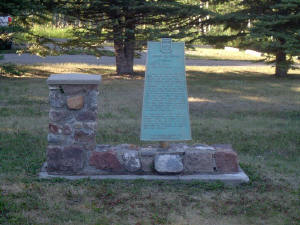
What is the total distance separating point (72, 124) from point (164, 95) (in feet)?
3.95

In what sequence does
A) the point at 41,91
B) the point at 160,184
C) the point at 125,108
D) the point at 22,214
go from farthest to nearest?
the point at 41,91
the point at 125,108
the point at 160,184
the point at 22,214

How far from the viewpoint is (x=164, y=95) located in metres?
5.90

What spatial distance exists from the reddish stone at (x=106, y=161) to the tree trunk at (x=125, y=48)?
987 cm

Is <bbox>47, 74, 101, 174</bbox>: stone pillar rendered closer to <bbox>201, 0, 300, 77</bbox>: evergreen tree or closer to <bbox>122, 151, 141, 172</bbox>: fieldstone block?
<bbox>122, 151, 141, 172</bbox>: fieldstone block

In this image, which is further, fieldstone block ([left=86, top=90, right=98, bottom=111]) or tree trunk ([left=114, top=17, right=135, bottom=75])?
tree trunk ([left=114, top=17, right=135, bottom=75])

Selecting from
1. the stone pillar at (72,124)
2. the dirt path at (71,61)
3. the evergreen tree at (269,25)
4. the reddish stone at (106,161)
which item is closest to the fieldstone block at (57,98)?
the stone pillar at (72,124)

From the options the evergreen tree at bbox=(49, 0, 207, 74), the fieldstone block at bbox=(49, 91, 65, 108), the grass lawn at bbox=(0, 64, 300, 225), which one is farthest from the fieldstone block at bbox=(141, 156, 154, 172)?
the evergreen tree at bbox=(49, 0, 207, 74)

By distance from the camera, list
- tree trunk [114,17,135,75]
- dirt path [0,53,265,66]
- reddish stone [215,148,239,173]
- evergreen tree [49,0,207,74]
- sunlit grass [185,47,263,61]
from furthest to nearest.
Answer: sunlit grass [185,47,263,61], dirt path [0,53,265,66], tree trunk [114,17,135,75], evergreen tree [49,0,207,74], reddish stone [215,148,239,173]

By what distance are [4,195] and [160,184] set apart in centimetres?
176

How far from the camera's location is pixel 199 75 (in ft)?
59.9

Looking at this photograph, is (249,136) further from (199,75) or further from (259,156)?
(199,75)

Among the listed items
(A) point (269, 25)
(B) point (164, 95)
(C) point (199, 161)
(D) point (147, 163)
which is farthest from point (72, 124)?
(A) point (269, 25)

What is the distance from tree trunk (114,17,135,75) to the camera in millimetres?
15679

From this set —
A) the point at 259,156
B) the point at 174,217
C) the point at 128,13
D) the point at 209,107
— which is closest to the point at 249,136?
the point at 259,156
